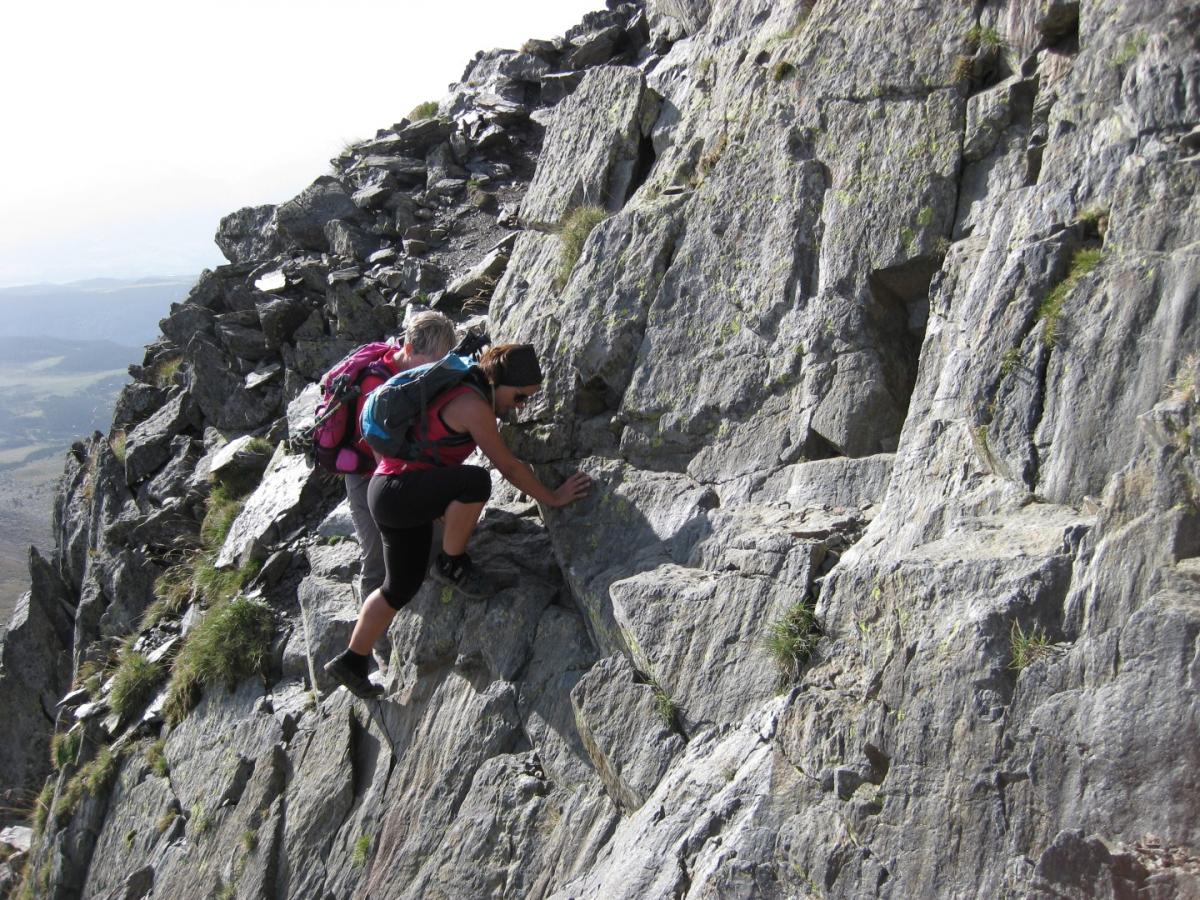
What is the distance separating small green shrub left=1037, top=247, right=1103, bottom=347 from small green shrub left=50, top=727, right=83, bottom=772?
1633cm

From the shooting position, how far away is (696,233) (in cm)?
1145

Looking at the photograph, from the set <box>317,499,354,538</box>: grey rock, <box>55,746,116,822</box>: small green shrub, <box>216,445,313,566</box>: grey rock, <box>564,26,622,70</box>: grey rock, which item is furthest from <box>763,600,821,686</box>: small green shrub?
<box>564,26,622,70</box>: grey rock

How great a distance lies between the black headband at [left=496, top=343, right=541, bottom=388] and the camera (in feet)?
34.1

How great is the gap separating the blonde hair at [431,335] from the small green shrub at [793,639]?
4.76 meters

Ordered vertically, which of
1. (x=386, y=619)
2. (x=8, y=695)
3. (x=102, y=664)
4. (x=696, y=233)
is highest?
(x=696, y=233)

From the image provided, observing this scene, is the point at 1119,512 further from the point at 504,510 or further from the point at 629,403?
the point at 504,510

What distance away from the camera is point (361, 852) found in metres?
10.9

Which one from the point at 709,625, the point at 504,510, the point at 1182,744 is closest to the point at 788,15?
the point at 504,510

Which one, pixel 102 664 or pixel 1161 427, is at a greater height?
pixel 1161 427

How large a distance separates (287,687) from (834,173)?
10.2 m

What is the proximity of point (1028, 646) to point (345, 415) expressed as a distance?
776 cm

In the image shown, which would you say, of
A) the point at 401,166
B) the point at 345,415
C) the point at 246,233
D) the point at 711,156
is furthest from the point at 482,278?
the point at 246,233

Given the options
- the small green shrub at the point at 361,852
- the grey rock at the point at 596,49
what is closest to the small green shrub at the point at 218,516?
the small green shrub at the point at 361,852

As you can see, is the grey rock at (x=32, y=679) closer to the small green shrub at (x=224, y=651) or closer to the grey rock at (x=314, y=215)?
the small green shrub at (x=224, y=651)
